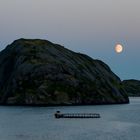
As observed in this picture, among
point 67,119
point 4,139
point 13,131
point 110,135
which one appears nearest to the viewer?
point 4,139

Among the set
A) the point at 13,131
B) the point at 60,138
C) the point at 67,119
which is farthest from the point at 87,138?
the point at 67,119

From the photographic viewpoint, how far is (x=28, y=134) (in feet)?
427

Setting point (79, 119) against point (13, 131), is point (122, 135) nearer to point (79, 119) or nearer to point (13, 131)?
point (13, 131)

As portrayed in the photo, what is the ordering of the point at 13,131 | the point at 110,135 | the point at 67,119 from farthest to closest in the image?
the point at 67,119 < the point at 13,131 < the point at 110,135

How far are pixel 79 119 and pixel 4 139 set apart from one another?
82.9 metres

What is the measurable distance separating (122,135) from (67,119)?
6889cm

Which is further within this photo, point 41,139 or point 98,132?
point 98,132

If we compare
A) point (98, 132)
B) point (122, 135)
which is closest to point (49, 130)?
point (98, 132)

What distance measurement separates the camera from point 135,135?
13150 cm

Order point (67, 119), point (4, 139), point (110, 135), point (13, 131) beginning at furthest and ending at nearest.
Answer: point (67, 119), point (13, 131), point (110, 135), point (4, 139)

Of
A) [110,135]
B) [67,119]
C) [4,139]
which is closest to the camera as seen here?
[4,139]

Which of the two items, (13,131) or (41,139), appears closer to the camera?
(41,139)

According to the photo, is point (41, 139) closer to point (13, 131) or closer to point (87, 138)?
point (87, 138)

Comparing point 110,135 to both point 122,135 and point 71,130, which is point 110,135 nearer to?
point 122,135
